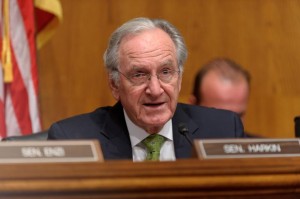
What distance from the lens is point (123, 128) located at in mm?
2682

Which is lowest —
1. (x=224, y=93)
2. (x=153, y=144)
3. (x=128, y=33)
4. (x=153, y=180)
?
(x=224, y=93)

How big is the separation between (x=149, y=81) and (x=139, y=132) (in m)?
Answer: 0.21

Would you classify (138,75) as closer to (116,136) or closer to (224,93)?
(116,136)

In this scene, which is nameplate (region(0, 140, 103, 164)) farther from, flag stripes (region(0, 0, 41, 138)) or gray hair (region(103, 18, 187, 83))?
flag stripes (region(0, 0, 41, 138))

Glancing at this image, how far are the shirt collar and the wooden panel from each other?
183cm

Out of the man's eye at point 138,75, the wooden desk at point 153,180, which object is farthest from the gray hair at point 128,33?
the wooden desk at point 153,180

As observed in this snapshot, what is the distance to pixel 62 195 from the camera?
4.98 ft

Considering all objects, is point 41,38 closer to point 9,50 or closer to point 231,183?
point 9,50

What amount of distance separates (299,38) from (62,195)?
341 centimetres

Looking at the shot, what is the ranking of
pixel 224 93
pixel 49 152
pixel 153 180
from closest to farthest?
pixel 153 180
pixel 49 152
pixel 224 93

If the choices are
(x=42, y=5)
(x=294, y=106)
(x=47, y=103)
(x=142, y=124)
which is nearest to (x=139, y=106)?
(x=142, y=124)

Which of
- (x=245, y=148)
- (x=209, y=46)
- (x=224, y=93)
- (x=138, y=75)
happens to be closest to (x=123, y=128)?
(x=138, y=75)

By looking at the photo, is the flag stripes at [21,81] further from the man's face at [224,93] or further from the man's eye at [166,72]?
the man's eye at [166,72]

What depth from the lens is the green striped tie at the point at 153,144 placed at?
2547 mm
